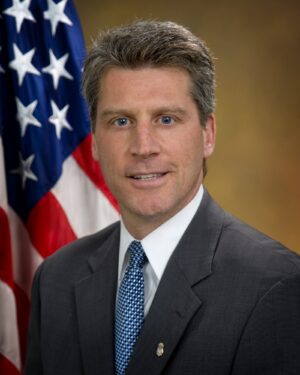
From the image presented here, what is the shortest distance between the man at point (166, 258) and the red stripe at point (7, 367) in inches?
31.4

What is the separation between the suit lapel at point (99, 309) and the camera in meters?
2.09

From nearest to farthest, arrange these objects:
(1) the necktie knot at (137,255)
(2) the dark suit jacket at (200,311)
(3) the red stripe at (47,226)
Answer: (2) the dark suit jacket at (200,311) < (1) the necktie knot at (137,255) < (3) the red stripe at (47,226)

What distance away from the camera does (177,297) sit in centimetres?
197

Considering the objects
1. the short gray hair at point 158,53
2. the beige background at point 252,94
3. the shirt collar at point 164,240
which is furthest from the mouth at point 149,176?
the beige background at point 252,94

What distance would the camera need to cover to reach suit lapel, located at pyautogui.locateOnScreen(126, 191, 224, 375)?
192 cm

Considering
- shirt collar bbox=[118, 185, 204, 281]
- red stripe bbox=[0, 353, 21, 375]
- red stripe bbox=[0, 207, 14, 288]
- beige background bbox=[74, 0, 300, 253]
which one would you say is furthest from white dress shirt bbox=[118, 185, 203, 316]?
beige background bbox=[74, 0, 300, 253]

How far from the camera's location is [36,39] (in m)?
3.12

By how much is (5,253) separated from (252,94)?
173 centimetres

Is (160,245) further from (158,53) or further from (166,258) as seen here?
(158,53)

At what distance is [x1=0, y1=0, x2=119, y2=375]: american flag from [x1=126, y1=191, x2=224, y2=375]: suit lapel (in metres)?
1.19

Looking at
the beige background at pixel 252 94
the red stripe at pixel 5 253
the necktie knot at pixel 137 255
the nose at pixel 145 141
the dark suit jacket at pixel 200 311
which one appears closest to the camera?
the dark suit jacket at pixel 200 311

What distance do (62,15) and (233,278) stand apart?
1.78 metres

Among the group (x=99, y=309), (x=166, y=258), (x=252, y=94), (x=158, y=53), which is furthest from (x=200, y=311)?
(x=252, y=94)

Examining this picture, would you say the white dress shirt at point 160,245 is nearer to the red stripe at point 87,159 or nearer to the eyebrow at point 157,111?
the eyebrow at point 157,111
